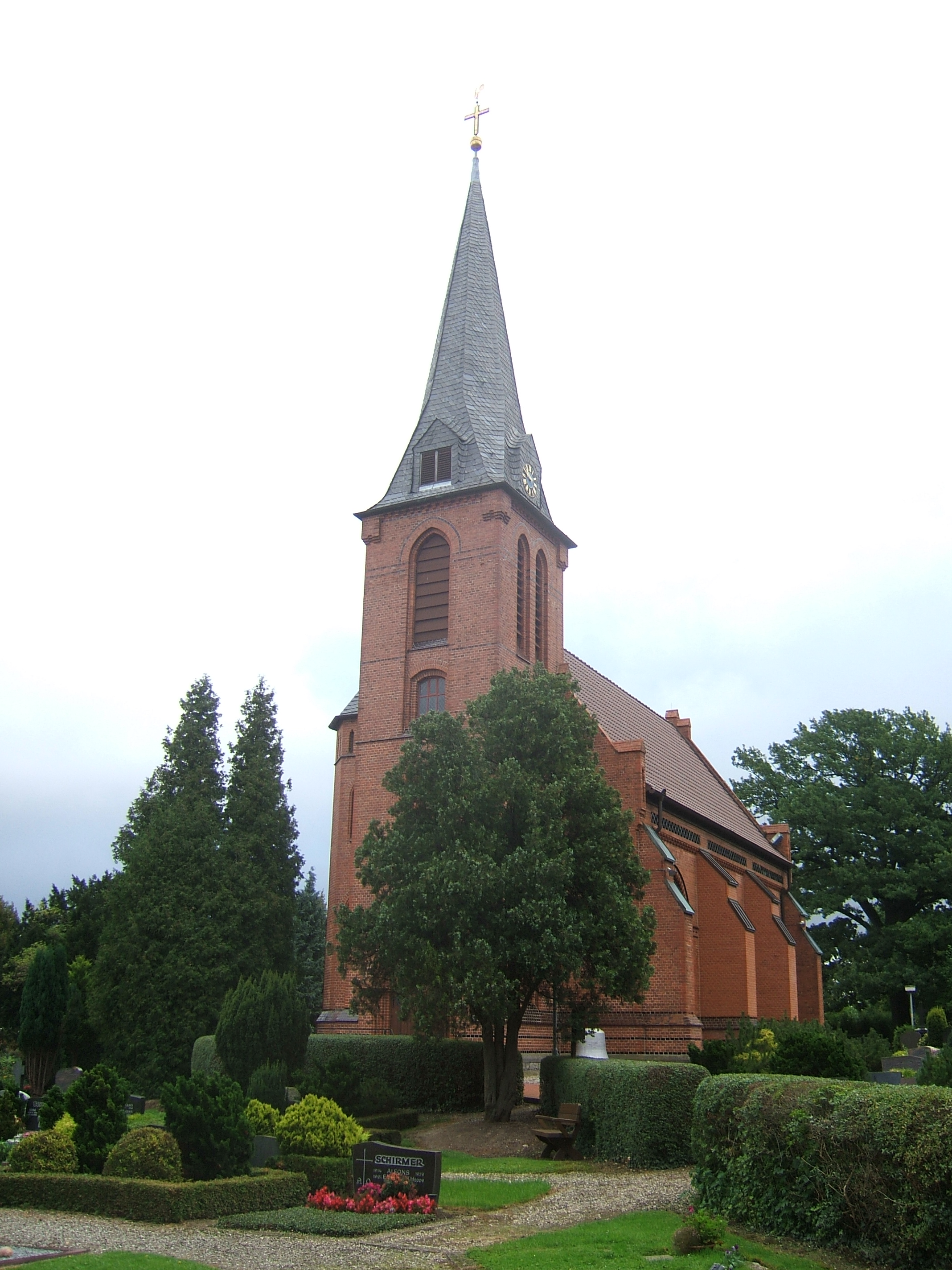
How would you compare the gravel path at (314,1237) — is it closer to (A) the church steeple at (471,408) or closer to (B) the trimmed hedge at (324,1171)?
(B) the trimmed hedge at (324,1171)

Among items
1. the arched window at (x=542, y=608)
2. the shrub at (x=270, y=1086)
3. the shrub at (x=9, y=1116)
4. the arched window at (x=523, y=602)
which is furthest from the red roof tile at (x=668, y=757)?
the shrub at (x=9, y=1116)

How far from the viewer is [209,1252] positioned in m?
10.1

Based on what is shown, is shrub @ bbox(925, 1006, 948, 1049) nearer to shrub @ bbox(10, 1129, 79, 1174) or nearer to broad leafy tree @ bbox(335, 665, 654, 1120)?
broad leafy tree @ bbox(335, 665, 654, 1120)

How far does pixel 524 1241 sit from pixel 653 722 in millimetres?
30994

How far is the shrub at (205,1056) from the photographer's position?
82.6 feet

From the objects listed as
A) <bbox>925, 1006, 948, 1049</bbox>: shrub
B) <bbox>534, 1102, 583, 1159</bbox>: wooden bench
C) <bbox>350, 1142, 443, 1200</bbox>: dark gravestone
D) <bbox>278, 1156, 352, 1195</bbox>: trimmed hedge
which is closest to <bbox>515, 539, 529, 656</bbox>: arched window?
<bbox>534, 1102, 583, 1159</bbox>: wooden bench

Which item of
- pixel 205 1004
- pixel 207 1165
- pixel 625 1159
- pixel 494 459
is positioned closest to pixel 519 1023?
pixel 625 1159

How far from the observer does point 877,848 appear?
4444 cm

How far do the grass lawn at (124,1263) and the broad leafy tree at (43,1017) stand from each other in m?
26.0

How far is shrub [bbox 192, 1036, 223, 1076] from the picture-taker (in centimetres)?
2519

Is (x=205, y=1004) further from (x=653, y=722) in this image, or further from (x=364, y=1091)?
(x=653, y=722)

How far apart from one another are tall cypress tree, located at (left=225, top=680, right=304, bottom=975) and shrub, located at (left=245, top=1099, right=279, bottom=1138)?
1772 centimetres

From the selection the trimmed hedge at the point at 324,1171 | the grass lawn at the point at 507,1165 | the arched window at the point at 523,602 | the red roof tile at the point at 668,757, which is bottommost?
the grass lawn at the point at 507,1165

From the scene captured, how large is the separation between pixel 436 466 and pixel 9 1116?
65.6 ft
